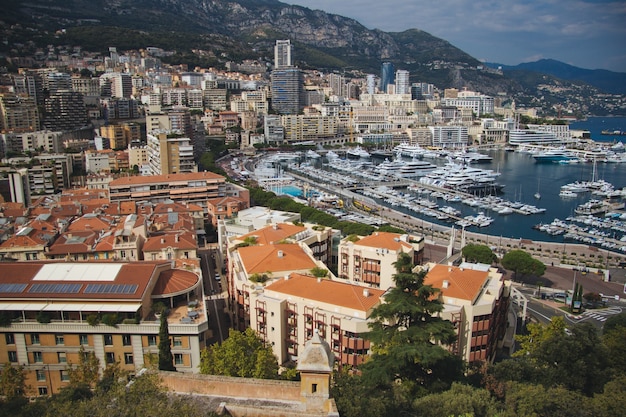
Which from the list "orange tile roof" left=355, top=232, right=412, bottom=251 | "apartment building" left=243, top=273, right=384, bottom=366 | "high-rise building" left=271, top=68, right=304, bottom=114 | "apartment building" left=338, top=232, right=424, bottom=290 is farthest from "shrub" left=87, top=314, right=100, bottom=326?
"high-rise building" left=271, top=68, right=304, bottom=114

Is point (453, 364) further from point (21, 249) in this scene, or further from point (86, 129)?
point (86, 129)

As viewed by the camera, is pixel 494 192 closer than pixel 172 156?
No

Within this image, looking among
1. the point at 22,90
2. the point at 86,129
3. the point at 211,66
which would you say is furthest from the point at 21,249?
the point at 211,66

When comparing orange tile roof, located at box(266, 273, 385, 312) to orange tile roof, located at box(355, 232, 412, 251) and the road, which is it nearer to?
the road

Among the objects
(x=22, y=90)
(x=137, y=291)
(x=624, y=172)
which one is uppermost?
(x=22, y=90)

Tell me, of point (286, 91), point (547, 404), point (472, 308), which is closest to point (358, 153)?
point (286, 91)

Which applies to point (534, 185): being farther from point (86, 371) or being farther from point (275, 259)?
point (86, 371)

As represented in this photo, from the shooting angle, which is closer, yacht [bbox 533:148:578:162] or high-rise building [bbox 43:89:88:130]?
high-rise building [bbox 43:89:88:130]
